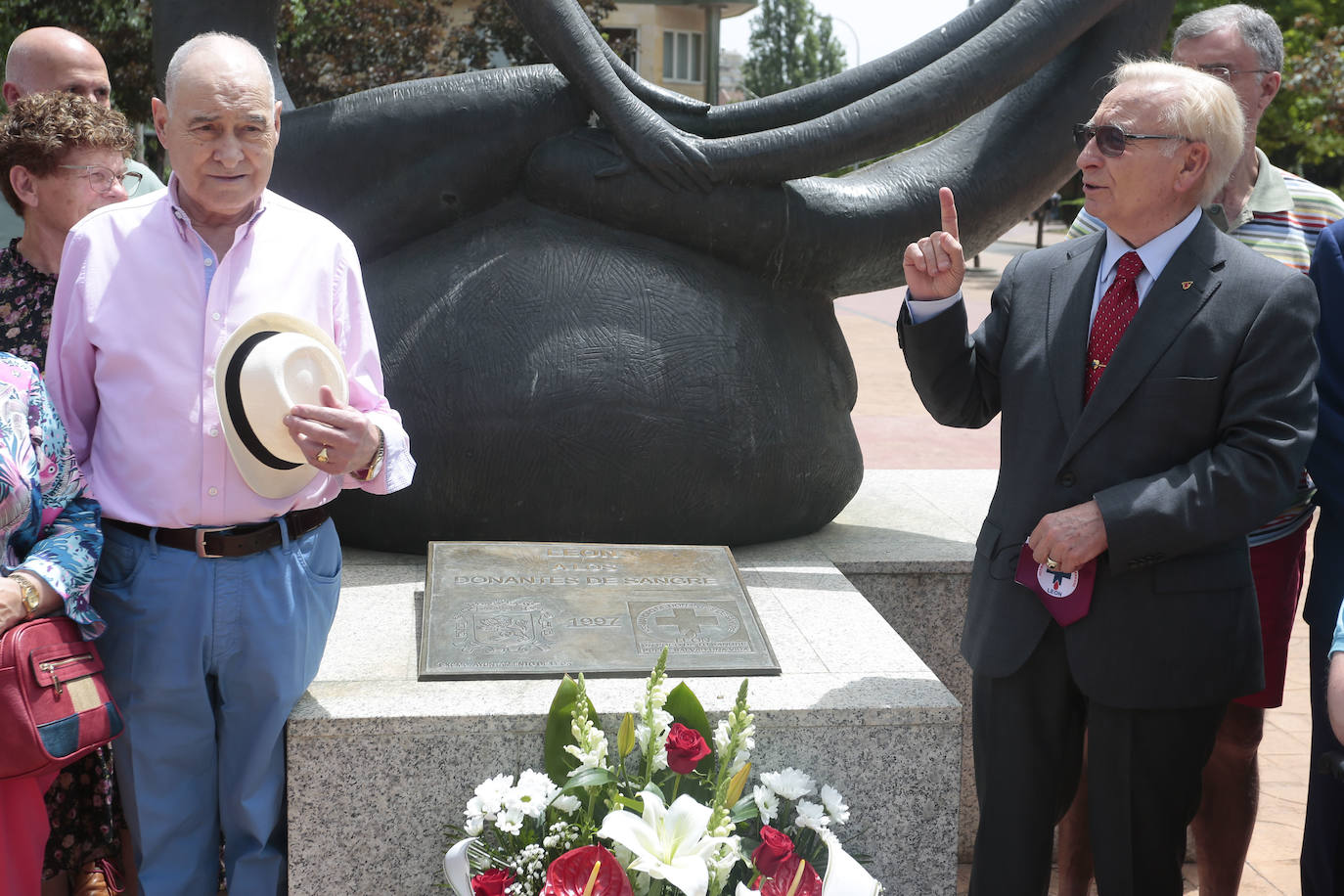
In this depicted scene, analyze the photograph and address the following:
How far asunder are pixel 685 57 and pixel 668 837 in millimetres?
35669

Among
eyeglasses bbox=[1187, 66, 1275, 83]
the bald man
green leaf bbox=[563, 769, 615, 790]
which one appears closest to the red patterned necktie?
eyeglasses bbox=[1187, 66, 1275, 83]

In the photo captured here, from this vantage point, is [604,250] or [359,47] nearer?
[604,250]

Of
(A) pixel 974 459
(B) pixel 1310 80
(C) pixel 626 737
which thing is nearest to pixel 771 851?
(C) pixel 626 737

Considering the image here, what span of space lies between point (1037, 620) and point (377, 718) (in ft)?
4.17

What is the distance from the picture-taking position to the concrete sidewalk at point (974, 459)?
3.67 meters

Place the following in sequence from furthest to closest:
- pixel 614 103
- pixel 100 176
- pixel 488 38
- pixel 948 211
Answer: pixel 488 38
pixel 614 103
pixel 100 176
pixel 948 211

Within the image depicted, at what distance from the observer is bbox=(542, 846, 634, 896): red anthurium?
7.24ft

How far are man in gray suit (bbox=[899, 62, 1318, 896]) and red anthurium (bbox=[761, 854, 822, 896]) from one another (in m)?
0.36

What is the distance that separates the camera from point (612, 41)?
56.4ft

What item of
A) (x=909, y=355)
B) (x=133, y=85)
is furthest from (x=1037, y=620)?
(x=133, y=85)

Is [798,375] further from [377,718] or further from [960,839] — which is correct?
[377,718]

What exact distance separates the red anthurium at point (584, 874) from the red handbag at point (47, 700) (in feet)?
2.54

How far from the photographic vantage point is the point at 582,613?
287 centimetres

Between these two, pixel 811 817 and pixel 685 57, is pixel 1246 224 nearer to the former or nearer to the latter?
pixel 811 817
